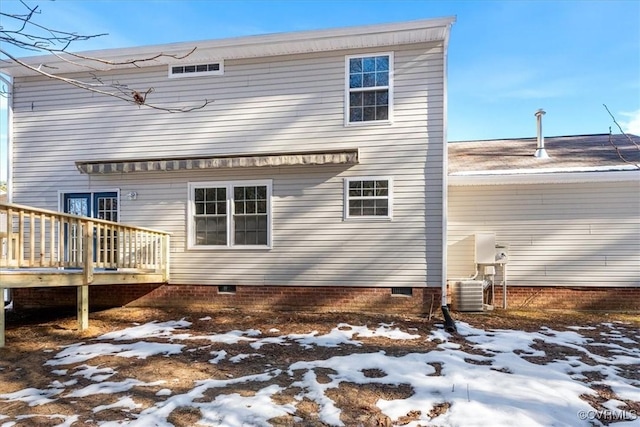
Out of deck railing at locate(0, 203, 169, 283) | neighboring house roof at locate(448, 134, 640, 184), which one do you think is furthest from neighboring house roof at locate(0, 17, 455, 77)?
deck railing at locate(0, 203, 169, 283)

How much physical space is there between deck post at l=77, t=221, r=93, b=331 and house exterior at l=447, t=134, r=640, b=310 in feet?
22.0

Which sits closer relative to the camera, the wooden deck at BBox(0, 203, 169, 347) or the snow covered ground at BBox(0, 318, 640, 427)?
the snow covered ground at BBox(0, 318, 640, 427)

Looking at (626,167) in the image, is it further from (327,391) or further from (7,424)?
(7,424)

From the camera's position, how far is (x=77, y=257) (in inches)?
248

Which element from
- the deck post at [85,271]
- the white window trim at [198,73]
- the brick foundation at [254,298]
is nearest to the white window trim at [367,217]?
the brick foundation at [254,298]

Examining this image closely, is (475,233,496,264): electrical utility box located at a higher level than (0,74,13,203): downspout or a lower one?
lower

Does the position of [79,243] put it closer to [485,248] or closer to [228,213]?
[228,213]

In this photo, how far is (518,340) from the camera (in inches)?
221

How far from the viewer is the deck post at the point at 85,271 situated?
6.19 m

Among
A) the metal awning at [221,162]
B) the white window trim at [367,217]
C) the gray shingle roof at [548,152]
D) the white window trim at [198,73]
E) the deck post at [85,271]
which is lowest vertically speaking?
the deck post at [85,271]

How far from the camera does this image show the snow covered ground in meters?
3.30

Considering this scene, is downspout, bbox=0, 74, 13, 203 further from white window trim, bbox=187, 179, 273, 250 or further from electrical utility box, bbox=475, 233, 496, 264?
electrical utility box, bbox=475, 233, 496, 264

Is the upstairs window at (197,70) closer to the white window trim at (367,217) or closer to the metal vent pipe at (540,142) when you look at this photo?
the white window trim at (367,217)

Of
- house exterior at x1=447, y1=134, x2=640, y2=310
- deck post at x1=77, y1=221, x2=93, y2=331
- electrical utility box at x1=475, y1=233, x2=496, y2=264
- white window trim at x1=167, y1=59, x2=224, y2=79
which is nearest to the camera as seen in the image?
deck post at x1=77, y1=221, x2=93, y2=331
